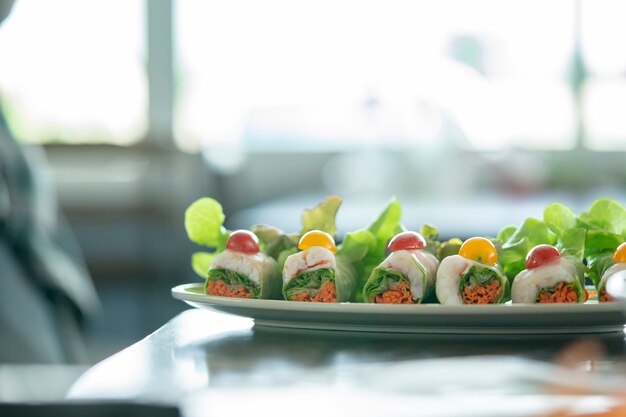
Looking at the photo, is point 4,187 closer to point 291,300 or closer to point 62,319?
point 62,319

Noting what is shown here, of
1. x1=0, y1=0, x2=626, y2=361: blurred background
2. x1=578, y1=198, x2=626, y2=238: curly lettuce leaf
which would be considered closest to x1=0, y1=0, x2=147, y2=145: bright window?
x1=0, y1=0, x2=626, y2=361: blurred background

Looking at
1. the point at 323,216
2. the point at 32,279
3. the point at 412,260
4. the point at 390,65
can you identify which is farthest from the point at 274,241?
the point at 390,65

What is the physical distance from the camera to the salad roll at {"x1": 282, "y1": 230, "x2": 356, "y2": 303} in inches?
28.3

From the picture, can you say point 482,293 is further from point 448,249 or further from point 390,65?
point 390,65

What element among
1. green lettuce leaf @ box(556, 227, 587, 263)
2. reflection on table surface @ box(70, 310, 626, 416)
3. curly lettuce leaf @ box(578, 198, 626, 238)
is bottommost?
reflection on table surface @ box(70, 310, 626, 416)

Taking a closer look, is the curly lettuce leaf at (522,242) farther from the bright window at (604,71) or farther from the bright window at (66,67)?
the bright window at (604,71)

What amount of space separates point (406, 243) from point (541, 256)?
10 cm

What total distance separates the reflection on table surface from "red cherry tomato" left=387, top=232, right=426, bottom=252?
6cm

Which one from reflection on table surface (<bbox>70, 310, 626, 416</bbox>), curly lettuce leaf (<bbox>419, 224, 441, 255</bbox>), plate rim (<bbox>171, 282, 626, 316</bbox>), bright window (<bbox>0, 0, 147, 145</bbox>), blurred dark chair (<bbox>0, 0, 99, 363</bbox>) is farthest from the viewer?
bright window (<bbox>0, 0, 147, 145</bbox>)

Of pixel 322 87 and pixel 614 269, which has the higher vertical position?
pixel 322 87

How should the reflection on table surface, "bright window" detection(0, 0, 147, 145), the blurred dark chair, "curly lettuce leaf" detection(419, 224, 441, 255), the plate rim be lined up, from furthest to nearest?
"bright window" detection(0, 0, 147, 145), the blurred dark chair, "curly lettuce leaf" detection(419, 224, 441, 255), the plate rim, the reflection on table surface

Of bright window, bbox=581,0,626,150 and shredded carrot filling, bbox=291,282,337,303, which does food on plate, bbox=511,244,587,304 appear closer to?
shredded carrot filling, bbox=291,282,337,303

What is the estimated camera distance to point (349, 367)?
0.56 meters

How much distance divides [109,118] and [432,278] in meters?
4.18
